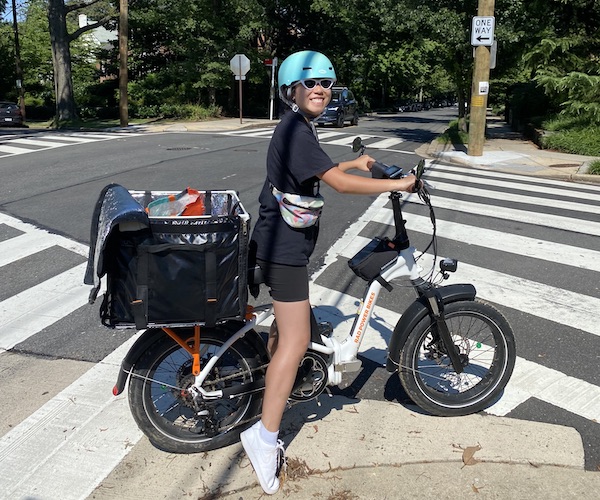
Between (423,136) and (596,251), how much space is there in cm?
1732

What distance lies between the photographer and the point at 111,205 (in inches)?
106

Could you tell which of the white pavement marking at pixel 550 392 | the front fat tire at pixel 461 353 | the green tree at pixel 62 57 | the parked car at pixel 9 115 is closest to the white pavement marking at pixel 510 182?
the white pavement marking at pixel 550 392

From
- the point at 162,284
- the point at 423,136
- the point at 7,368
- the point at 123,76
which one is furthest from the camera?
the point at 123,76

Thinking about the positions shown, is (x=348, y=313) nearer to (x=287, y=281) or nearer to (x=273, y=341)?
(x=273, y=341)

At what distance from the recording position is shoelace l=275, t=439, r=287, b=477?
2.88 meters

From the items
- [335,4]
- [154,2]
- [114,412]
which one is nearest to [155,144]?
[114,412]

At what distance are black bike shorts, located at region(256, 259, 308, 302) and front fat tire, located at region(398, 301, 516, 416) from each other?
2.60 feet

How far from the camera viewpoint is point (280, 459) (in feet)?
9.61

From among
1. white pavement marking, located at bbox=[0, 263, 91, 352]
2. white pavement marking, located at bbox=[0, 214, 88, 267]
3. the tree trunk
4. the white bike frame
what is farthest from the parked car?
the white bike frame

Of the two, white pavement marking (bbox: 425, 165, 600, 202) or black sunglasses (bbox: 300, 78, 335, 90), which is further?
white pavement marking (bbox: 425, 165, 600, 202)

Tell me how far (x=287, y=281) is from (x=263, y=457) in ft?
2.79

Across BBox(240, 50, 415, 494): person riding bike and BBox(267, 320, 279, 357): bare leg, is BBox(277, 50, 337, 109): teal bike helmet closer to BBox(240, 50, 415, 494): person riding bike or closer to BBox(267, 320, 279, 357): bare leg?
BBox(240, 50, 415, 494): person riding bike

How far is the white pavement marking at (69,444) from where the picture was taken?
9.37 feet

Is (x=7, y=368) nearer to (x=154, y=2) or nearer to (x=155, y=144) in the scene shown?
(x=155, y=144)
